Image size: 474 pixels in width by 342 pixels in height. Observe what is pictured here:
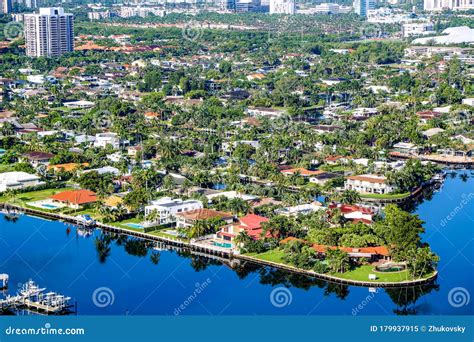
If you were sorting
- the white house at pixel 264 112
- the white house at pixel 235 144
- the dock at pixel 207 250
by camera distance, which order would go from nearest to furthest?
the dock at pixel 207 250 → the white house at pixel 235 144 → the white house at pixel 264 112

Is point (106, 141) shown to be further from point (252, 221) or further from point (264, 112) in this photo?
point (252, 221)

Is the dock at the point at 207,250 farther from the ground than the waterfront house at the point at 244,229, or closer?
closer

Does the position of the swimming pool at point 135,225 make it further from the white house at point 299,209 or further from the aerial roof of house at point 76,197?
the white house at point 299,209

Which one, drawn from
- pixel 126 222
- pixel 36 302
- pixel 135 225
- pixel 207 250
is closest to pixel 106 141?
pixel 126 222

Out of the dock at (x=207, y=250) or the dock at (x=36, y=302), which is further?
the dock at (x=207, y=250)

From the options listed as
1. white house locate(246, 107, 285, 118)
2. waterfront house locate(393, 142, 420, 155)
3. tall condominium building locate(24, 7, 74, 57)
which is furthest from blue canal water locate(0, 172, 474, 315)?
tall condominium building locate(24, 7, 74, 57)

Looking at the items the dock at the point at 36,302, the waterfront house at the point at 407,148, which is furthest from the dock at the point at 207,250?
the waterfront house at the point at 407,148
